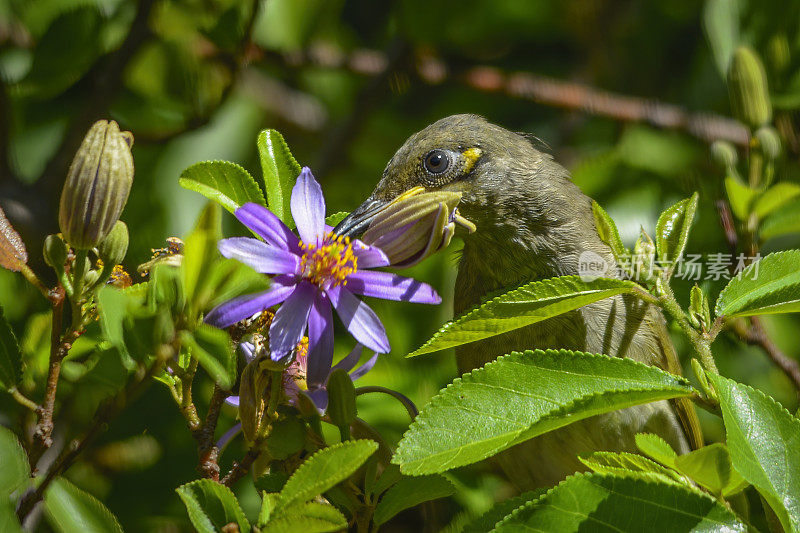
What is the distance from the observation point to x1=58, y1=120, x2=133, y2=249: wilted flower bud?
1302mm

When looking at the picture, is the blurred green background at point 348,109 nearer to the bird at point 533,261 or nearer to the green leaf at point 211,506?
the bird at point 533,261

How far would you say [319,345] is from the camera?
5.01 feet

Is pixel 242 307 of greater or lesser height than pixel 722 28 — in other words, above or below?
below

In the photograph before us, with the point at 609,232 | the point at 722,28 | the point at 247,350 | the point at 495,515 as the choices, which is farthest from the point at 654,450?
the point at 722,28

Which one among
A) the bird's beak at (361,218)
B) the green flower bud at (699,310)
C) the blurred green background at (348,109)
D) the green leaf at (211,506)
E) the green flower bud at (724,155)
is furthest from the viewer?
the blurred green background at (348,109)

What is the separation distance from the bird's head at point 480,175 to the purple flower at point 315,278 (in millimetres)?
897

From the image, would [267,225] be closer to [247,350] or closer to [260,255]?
[260,255]

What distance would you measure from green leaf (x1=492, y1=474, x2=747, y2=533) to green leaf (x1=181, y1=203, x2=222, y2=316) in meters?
0.60

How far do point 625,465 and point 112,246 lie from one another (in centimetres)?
98

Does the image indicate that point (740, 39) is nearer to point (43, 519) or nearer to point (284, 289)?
point (284, 289)

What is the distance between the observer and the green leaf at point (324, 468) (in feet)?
4.27

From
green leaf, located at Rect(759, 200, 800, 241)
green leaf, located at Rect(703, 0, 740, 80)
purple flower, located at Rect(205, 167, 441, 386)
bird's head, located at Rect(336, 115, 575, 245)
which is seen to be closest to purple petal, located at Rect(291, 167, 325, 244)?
purple flower, located at Rect(205, 167, 441, 386)

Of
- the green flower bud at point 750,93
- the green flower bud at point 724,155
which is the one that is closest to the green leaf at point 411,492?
the green flower bud at point 724,155

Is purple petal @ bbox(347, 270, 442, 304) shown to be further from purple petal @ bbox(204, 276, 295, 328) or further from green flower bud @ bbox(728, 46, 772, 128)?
green flower bud @ bbox(728, 46, 772, 128)
